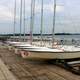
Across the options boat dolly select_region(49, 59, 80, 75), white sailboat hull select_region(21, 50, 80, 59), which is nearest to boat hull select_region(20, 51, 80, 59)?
white sailboat hull select_region(21, 50, 80, 59)

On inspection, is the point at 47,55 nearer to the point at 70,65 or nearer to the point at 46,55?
the point at 46,55

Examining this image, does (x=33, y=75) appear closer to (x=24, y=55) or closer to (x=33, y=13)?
(x=24, y=55)

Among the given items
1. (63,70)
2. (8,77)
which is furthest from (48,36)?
(8,77)

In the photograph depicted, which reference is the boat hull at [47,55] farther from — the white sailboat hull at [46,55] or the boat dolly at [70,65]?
the boat dolly at [70,65]

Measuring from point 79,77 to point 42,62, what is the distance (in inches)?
237

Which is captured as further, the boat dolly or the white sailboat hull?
the white sailboat hull

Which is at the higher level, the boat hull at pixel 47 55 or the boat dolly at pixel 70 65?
the boat hull at pixel 47 55

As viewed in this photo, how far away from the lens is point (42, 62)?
19.5 meters

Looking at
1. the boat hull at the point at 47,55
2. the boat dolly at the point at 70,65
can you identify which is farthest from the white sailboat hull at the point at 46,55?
the boat dolly at the point at 70,65

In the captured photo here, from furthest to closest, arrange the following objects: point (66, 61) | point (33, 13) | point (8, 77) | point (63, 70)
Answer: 1. point (33, 13)
2. point (66, 61)
3. point (63, 70)
4. point (8, 77)

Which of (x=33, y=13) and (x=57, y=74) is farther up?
(x=33, y=13)

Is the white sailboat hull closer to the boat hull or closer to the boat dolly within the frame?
the boat hull

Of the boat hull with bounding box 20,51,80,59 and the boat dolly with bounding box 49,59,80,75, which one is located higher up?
the boat hull with bounding box 20,51,80,59

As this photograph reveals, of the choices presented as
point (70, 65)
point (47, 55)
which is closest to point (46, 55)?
point (47, 55)
